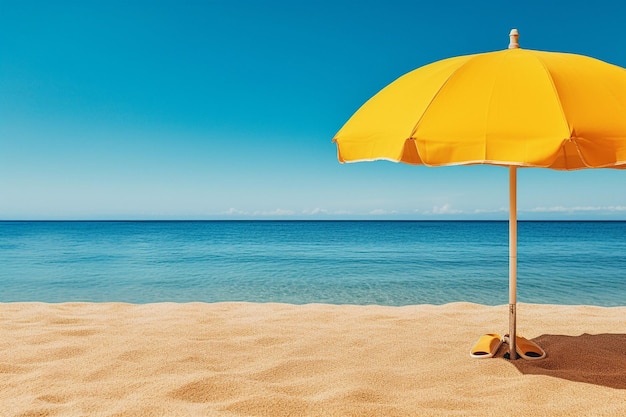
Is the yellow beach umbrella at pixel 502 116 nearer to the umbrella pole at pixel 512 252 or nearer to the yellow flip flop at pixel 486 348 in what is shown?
the umbrella pole at pixel 512 252

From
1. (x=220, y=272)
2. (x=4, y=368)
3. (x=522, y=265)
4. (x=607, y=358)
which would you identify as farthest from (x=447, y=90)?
(x=522, y=265)

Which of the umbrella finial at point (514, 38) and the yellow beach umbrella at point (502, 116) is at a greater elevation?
the umbrella finial at point (514, 38)

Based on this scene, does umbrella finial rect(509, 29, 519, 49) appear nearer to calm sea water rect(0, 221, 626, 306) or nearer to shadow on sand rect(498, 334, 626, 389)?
Result: shadow on sand rect(498, 334, 626, 389)

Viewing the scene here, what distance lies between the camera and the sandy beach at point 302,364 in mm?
2984

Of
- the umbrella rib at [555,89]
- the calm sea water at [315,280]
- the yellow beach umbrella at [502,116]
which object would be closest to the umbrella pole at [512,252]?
the yellow beach umbrella at [502,116]

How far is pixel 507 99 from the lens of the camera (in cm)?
299

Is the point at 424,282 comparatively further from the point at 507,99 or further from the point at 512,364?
the point at 507,99

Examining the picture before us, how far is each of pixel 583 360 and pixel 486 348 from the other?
2.44ft

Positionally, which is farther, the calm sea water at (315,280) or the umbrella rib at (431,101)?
the calm sea water at (315,280)

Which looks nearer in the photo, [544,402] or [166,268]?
[544,402]

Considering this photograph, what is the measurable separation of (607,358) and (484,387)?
1.36 meters

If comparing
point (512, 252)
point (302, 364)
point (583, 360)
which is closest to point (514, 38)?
point (512, 252)

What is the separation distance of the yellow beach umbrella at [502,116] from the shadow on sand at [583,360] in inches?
59.4

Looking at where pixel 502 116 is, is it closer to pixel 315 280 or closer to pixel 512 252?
pixel 512 252
